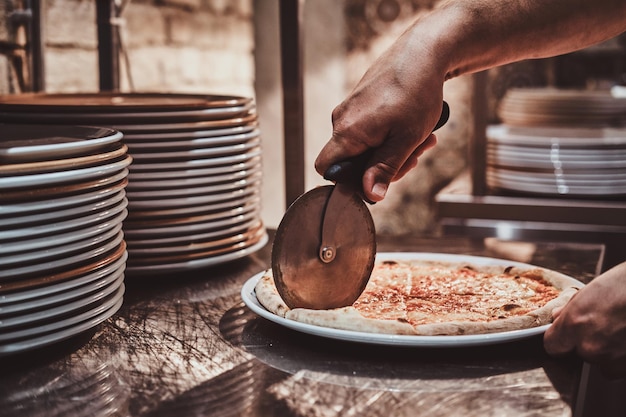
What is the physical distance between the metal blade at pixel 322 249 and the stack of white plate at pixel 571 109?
2219 mm

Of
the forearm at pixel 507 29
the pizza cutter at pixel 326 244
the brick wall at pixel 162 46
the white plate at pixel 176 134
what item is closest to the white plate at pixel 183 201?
the white plate at pixel 176 134

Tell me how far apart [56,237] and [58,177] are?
0.24 ft

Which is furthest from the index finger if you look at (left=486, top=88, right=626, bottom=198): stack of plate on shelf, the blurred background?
(left=486, top=88, right=626, bottom=198): stack of plate on shelf

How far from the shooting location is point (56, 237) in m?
0.96

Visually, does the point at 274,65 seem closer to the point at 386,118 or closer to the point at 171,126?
the point at 171,126

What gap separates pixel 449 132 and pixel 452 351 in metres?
2.95

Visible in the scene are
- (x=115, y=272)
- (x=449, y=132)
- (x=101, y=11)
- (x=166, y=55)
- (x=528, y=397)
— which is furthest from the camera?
(x=449, y=132)

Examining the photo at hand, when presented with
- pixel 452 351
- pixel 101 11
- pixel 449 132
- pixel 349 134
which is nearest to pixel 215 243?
pixel 349 134

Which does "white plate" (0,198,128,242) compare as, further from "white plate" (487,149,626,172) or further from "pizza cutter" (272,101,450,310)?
"white plate" (487,149,626,172)

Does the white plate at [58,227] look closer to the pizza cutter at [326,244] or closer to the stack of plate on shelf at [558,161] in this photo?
the pizza cutter at [326,244]

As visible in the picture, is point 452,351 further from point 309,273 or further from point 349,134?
point 349,134

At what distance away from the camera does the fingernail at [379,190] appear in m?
1.08

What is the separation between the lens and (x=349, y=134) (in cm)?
109

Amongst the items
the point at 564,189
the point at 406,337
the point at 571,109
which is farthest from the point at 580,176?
the point at 406,337
